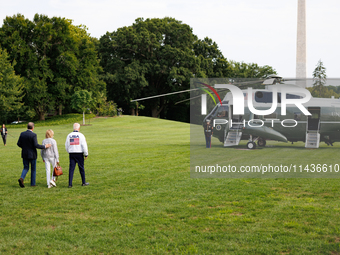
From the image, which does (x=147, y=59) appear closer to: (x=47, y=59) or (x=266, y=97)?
(x=47, y=59)

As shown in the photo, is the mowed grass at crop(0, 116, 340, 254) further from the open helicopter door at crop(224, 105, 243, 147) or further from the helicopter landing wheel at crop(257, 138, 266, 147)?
the helicopter landing wheel at crop(257, 138, 266, 147)

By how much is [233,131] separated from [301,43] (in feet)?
82.8

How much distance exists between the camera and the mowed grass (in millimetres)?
5789

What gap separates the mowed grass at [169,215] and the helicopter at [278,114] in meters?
3.13

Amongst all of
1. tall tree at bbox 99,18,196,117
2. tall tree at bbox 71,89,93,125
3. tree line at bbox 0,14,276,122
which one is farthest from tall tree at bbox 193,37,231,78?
tall tree at bbox 71,89,93,125

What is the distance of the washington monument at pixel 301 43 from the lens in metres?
35.1

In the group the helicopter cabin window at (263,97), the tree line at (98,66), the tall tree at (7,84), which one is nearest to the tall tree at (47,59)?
the tree line at (98,66)

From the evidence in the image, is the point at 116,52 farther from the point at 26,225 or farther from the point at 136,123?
the point at 26,225

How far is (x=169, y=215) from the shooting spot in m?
7.47

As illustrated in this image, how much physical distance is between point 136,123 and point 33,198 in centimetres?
4120

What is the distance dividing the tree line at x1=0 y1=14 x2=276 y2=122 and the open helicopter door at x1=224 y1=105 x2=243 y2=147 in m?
36.9

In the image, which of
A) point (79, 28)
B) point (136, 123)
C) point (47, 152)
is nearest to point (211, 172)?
point (47, 152)

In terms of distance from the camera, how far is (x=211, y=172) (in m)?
12.9

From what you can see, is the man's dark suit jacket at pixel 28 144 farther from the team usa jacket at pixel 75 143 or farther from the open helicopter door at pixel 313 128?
the open helicopter door at pixel 313 128
